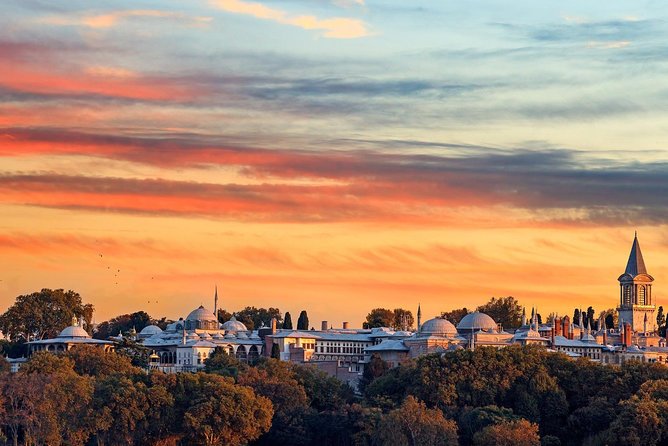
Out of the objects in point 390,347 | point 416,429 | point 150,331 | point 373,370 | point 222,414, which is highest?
point 150,331

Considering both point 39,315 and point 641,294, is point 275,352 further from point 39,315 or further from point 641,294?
point 641,294

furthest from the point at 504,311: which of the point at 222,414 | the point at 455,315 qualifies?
the point at 222,414

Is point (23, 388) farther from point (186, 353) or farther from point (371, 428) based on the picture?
point (186, 353)

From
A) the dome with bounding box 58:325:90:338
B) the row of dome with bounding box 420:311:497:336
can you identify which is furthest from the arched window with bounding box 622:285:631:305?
the dome with bounding box 58:325:90:338

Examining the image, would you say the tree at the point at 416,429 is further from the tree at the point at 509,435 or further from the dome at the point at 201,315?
the dome at the point at 201,315

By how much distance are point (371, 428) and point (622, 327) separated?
57.4 m

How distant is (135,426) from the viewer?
94125 mm

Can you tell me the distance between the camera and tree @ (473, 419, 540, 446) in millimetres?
87875

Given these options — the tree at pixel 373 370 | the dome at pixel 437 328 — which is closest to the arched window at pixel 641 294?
the dome at pixel 437 328

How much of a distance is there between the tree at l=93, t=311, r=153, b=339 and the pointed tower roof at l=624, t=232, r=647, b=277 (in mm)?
44720

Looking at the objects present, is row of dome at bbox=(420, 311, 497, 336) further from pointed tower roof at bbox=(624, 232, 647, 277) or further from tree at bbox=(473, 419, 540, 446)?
tree at bbox=(473, 419, 540, 446)

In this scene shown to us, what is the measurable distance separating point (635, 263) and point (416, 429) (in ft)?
227

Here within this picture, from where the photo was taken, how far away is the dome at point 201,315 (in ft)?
478

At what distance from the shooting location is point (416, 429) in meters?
89.5
